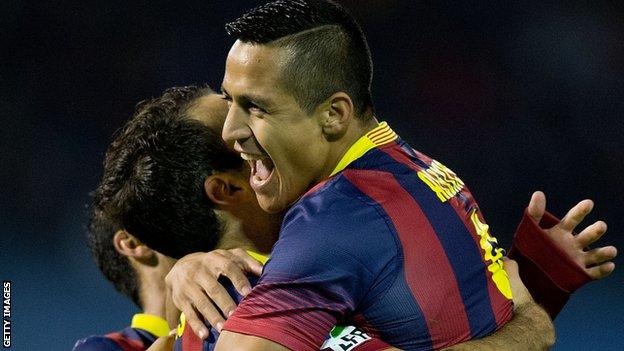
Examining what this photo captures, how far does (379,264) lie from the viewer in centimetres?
179

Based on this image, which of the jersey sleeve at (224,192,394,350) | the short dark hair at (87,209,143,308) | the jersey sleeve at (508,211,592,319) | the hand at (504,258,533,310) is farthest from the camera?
the short dark hair at (87,209,143,308)

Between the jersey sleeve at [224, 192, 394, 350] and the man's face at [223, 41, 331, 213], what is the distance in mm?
266

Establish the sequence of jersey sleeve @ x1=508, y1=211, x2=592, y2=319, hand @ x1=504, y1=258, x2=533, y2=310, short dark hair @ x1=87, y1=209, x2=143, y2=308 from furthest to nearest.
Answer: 1. short dark hair @ x1=87, y1=209, x2=143, y2=308
2. jersey sleeve @ x1=508, y1=211, x2=592, y2=319
3. hand @ x1=504, y1=258, x2=533, y2=310

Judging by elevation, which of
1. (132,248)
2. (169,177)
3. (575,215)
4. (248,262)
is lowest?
(132,248)

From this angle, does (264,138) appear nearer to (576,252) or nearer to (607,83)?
(576,252)

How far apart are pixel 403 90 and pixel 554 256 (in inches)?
108

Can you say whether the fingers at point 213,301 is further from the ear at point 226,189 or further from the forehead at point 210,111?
the forehead at point 210,111

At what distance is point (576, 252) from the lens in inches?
105

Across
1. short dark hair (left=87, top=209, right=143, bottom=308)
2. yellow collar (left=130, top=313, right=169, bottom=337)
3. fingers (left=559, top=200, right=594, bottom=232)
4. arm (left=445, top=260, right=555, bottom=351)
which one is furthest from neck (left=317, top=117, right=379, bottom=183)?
short dark hair (left=87, top=209, right=143, bottom=308)

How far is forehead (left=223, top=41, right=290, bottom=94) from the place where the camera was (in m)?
1.98

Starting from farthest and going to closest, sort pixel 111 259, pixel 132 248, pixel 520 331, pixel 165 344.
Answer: pixel 111 259 < pixel 132 248 < pixel 165 344 < pixel 520 331

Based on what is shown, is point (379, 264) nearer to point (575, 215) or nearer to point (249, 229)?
point (249, 229)

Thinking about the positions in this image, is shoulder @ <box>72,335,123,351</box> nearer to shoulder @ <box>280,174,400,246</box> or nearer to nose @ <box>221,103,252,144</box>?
nose @ <box>221,103,252,144</box>

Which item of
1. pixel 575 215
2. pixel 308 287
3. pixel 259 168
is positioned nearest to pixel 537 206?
pixel 575 215
